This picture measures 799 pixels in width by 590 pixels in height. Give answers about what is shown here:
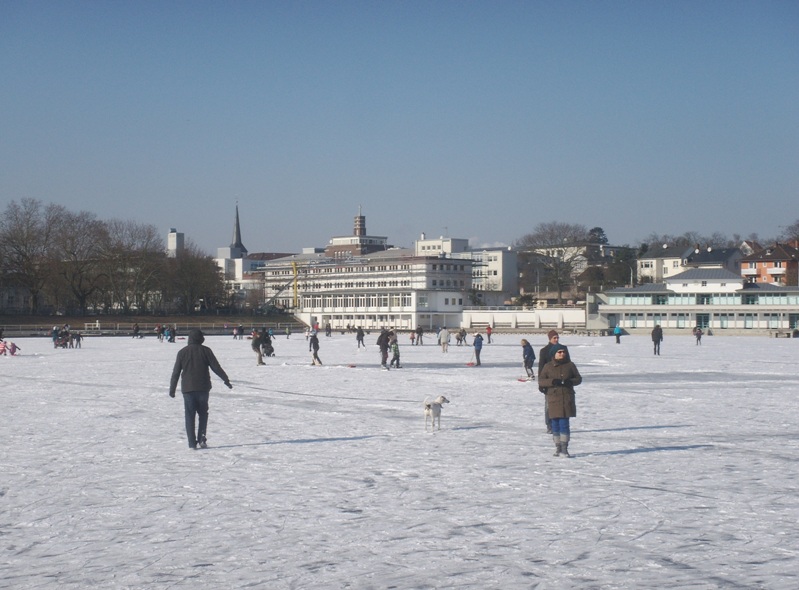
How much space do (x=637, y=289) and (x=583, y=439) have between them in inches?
3029

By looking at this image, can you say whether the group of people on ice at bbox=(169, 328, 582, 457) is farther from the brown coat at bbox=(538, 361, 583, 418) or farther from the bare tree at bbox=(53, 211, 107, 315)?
the bare tree at bbox=(53, 211, 107, 315)

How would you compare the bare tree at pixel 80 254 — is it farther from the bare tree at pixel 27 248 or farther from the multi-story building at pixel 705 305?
the multi-story building at pixel 705 305

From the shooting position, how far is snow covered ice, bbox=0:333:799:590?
710 centimetres

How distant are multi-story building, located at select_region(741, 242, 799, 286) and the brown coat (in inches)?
4011

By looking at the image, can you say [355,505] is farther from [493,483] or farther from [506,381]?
[506,381]

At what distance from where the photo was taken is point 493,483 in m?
10.4

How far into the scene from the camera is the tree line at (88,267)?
298 feet

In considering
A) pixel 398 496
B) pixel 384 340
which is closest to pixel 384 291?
pixel 384 340

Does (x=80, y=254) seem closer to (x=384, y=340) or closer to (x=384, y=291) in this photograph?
(x=384, y=291)

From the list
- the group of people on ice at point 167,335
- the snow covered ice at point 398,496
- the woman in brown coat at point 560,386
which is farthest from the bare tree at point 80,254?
the woman in brown coat at point 560,386

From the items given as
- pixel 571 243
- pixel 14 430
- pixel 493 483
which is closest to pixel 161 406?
pixel 14 430

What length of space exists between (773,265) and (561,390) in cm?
10674

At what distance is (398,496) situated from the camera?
973 centimetres

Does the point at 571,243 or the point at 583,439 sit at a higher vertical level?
the point at 571,243
